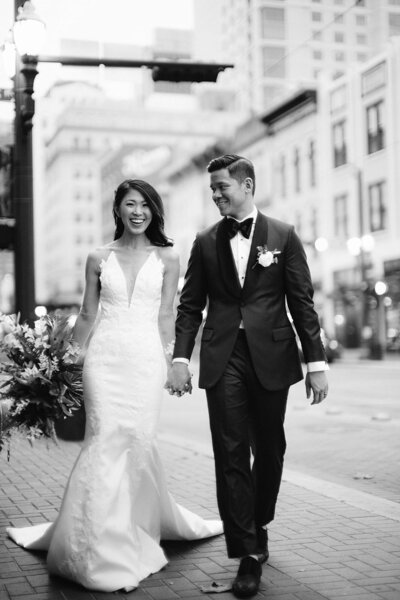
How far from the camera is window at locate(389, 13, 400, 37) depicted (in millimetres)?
33284

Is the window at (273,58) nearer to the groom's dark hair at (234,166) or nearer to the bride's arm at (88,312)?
the bride's arm at (88,312)

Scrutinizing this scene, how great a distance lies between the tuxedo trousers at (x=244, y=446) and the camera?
14.8 ft

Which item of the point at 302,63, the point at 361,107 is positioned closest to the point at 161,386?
the point at 361,107

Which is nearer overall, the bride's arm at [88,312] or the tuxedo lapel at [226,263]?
the tuxedo lapel at [226,263]

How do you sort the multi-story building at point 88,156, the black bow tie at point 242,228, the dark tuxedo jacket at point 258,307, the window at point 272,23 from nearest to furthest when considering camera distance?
the dark tuxedo jacket at point 258,307
the black bow tie at point 242,228
the window at point 272,23
the multi-story building at point 88,156

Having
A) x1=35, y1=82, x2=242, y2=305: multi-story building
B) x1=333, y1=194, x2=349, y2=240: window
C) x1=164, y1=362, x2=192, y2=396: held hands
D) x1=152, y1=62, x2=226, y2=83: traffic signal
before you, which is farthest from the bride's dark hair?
x1=35, y1=82, x2=242, y2=305: multi-story building

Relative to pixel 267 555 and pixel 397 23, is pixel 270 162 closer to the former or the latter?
pixel 397 23

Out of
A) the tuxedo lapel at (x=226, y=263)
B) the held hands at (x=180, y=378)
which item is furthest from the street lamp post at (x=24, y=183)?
the tuxedo lapel at (x=226, y=263)

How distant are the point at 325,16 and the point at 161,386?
29.4m

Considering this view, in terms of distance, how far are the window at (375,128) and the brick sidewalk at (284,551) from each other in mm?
30721

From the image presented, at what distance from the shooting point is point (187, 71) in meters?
10.8

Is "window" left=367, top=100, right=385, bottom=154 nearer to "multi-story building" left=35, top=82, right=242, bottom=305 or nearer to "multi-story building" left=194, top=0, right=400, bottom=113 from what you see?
"multi-story building" left=194, top=0, right=400, bottom=113

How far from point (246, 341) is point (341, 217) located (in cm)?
3548

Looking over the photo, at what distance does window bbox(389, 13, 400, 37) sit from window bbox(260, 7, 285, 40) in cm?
698
